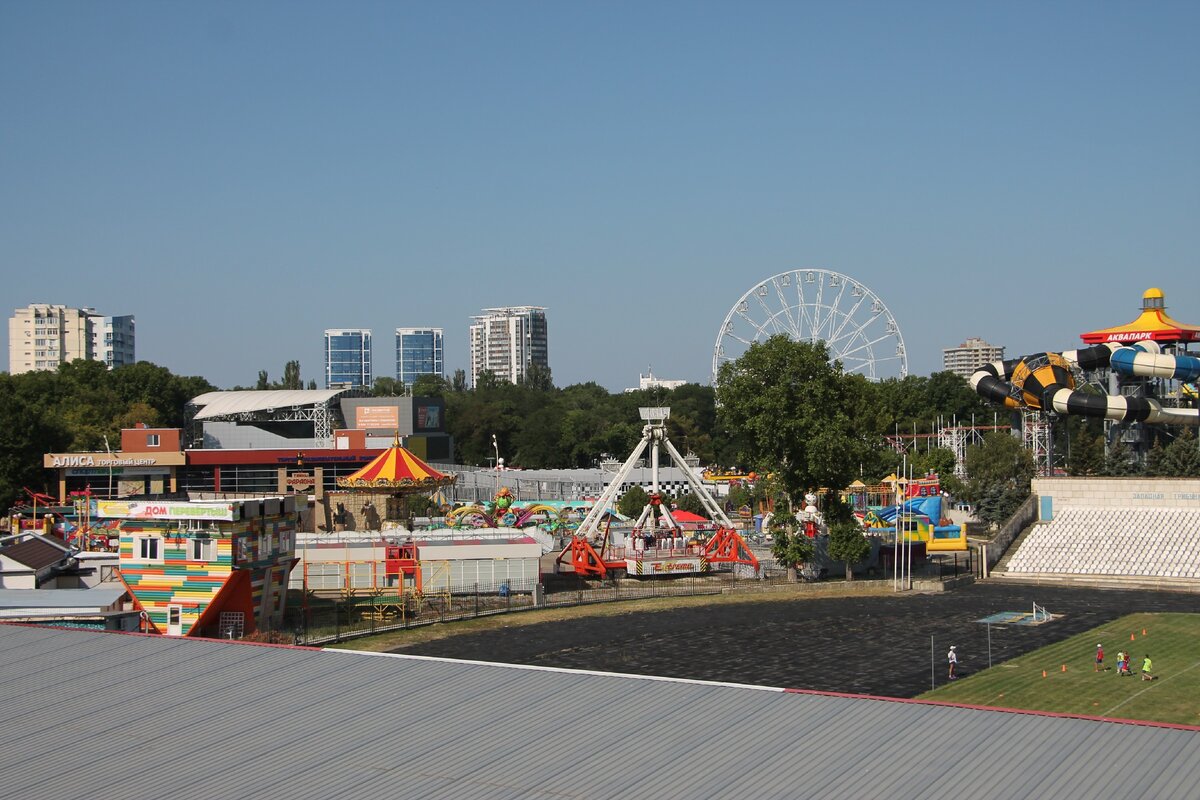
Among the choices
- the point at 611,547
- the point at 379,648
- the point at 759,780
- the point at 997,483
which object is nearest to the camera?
the point at 759,780

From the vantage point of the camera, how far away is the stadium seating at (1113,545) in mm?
59781

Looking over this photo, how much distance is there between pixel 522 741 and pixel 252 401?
11786cm

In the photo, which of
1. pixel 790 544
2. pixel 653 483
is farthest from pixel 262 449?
pixel 790 544

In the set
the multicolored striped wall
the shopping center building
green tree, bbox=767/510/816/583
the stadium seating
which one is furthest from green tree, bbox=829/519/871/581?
the multicolored striped wall

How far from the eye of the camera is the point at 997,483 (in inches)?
3406

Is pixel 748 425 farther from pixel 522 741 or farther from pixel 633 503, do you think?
pixel 522 741

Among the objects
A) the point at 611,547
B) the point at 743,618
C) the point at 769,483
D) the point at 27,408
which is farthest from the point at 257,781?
the point at 27,408

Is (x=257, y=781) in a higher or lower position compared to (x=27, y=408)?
lower

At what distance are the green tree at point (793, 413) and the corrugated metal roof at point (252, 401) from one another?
75.7m

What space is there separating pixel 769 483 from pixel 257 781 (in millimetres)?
47990

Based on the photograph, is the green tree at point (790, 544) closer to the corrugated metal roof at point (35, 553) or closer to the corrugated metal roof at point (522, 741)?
the corrugated metal roof at point (35, 553)

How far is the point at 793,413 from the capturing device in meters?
62.8

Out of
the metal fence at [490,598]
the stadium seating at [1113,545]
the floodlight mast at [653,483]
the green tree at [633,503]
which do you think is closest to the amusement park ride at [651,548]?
the floodlight mast at [653,483]

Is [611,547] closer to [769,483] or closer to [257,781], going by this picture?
[769,483]
